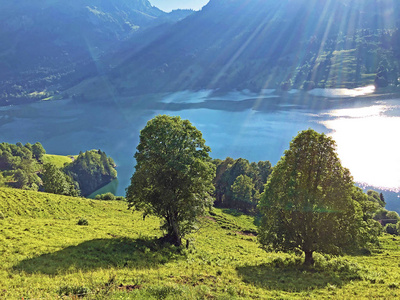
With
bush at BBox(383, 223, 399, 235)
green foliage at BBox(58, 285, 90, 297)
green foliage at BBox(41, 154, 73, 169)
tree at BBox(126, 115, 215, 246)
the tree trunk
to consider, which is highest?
tree at BBox(126, 115, 215, 246)

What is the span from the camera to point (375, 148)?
151m

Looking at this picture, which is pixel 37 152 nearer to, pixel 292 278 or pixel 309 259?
pixel 309 259

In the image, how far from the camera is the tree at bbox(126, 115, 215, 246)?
26844 millimetres

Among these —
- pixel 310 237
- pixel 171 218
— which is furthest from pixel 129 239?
pixel 310 237

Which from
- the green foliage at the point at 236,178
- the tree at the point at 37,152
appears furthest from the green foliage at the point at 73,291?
the tree at the point at 37,152

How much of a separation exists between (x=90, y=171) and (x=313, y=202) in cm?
14689

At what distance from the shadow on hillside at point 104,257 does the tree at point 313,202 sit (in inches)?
477

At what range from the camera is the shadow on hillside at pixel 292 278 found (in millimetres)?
19359

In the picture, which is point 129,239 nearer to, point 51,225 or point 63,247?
point 63,247

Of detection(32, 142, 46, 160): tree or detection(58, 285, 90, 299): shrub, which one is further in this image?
detection(32, 142, 46, 160): tree

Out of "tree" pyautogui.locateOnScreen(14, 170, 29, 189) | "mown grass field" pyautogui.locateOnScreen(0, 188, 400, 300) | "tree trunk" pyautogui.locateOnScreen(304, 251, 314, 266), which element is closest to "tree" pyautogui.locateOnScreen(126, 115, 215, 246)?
"mown grass field" pyautogui.locateOnScreen(0, 188, 400, 300)

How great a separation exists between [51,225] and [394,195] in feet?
430

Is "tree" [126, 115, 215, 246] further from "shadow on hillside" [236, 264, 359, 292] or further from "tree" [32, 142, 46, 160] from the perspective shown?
"tree" [32, 142, 46, 160]

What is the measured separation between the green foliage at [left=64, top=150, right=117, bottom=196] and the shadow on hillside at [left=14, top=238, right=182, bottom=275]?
129936mm
